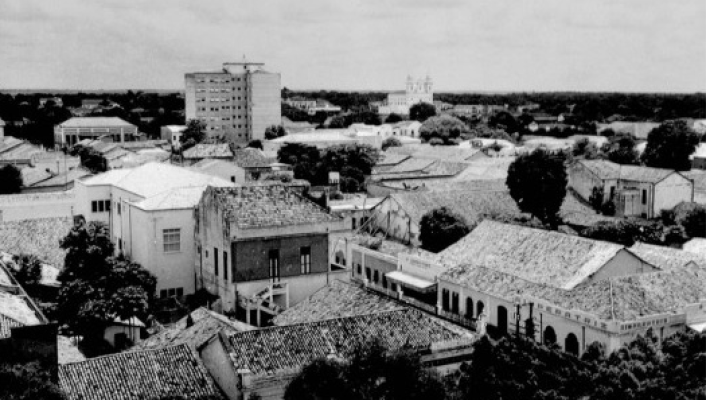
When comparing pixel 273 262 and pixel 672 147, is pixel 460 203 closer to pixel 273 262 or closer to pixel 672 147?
pixel 273 262

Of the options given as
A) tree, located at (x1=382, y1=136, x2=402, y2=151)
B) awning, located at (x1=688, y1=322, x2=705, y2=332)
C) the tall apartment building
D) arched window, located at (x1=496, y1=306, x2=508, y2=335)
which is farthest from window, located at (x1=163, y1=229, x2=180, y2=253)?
the tall apartment building

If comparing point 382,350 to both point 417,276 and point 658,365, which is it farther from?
point 417,276

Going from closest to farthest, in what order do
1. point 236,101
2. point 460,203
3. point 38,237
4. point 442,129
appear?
point 38,237, point 460,203, point 442,129, point 236,101

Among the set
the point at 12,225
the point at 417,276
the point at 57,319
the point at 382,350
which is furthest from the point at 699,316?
the point at 12,225

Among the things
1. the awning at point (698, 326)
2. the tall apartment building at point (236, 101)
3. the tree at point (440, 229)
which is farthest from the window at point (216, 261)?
the tall apartment building at point (236, 101)

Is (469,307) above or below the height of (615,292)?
below

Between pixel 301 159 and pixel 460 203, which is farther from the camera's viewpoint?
pixel 301 159

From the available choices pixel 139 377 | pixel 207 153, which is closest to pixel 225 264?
pixel 139 377
